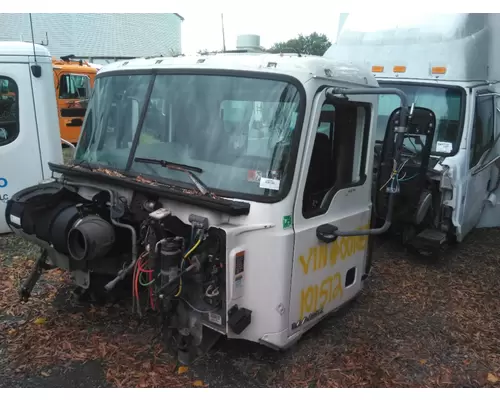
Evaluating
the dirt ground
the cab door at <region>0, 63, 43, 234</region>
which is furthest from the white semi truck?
the cab door at <region>0, 63, 43, 234</region>

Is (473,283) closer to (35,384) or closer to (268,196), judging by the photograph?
(268,196)

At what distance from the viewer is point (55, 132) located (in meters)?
6.28

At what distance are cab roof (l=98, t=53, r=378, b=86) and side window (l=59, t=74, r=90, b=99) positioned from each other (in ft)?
31.4

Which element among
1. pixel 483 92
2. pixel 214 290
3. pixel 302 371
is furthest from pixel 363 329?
pixel 483 92

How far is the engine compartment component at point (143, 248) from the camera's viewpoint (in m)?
3.02

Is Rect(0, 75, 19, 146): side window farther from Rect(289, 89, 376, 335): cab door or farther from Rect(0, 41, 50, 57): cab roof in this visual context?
Rect(289, 89, 376, 335): cab door

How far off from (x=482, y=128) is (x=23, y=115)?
5939 mm

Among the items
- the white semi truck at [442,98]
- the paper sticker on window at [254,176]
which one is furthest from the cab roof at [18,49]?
the paper sticker on window at [254,176]

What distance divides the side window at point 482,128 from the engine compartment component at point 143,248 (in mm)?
4203

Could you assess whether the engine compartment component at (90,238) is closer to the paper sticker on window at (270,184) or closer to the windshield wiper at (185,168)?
the windshield wiper at (185,168)

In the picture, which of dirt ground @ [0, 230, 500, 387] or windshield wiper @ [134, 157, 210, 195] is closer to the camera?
windshield wiper @ [134, 157, 210, 195]

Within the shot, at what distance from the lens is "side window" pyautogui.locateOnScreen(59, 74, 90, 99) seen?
40.9 ft

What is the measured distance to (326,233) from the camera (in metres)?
3.36

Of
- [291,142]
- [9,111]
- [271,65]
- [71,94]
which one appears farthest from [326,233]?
[71,94]
